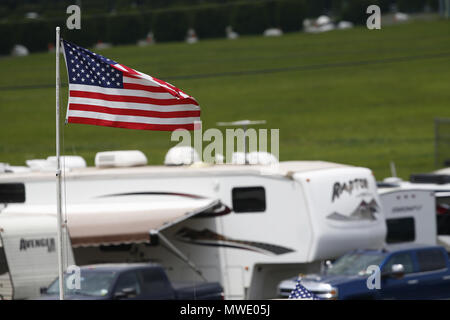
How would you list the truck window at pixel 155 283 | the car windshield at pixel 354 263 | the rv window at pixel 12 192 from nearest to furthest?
the truck window at pixel 155 283 → the car windshield at pixel 354 263 → the rv window at pixel 12 192

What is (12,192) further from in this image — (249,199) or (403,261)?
(403,261)

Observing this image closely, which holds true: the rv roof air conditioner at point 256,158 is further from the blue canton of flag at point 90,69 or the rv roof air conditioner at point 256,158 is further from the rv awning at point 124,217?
the blue canton of flag at point 90,69

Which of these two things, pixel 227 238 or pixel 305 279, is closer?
pixel 305 279

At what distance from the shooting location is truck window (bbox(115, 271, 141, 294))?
46.8ft

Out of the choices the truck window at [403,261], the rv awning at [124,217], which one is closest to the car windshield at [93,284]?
the rv awning at [124,217]

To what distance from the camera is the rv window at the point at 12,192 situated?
18.2 meters

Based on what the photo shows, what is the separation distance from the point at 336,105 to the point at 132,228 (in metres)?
42.5

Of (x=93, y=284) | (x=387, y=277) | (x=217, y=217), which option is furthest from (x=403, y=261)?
(x=93, y=284)

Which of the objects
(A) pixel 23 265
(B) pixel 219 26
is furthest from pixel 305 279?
(B) pixel 219 26

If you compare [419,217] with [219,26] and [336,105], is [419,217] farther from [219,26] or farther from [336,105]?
[219,26]

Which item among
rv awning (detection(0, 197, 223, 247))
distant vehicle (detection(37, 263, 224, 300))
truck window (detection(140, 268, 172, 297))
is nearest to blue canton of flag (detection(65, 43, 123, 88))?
distant vehicle (detection(37, 263, 224, 300))

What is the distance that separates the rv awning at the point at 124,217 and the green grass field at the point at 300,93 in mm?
17071

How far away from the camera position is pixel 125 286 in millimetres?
14367

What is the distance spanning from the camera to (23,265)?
16.1 metres
